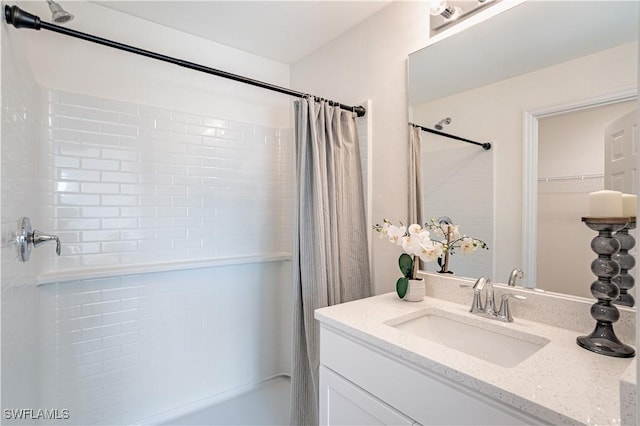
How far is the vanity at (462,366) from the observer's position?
688 mm

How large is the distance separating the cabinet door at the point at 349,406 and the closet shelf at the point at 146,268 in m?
1.11

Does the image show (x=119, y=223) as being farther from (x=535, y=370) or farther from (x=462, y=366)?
(x=535, y=370)

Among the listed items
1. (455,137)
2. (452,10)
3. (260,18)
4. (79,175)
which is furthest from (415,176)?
(79,175)

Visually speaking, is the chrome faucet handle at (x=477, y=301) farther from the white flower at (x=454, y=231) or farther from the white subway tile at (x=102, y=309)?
the white subway tile at (x=102, y=309)

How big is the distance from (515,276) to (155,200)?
6.20ft

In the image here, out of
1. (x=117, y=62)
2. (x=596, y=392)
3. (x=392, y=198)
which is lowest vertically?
(x=596, y=392)

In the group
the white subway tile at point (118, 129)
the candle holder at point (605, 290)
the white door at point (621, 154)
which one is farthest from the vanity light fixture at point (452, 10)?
the white subway tile at point (118, 129)

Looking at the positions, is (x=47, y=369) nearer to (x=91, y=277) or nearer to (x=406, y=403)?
(x=91, y=277)

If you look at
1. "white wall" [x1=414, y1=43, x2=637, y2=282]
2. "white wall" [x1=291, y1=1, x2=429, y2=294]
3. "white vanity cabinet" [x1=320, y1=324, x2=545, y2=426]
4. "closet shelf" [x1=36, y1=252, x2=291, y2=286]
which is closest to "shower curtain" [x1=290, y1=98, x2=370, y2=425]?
"white wall" [x1=291, y1=1, x2=429, y2=294]

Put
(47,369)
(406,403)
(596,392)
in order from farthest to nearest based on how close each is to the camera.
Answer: (47,369), (406,403), (596,392)

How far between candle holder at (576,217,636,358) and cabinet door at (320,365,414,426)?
0.59 m

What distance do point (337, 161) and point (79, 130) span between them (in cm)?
137

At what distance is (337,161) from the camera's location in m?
1.69

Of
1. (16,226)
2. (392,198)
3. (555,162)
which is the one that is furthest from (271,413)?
(555,162)
